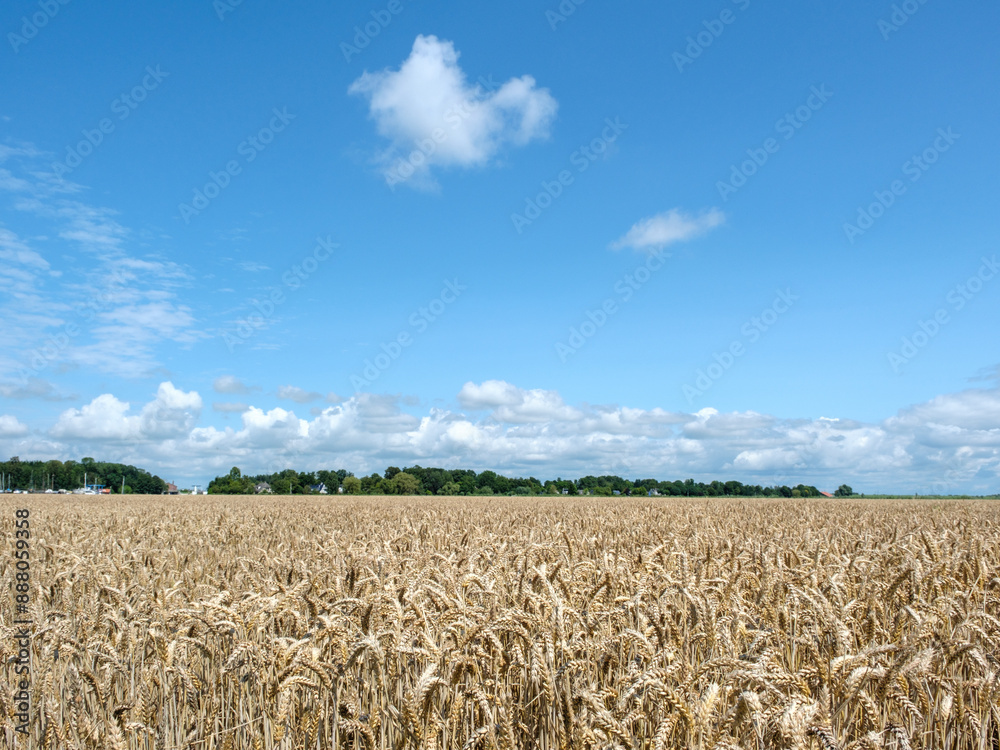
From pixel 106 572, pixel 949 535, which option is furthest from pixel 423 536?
pixel 949 535

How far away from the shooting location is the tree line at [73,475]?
11656 centimetres

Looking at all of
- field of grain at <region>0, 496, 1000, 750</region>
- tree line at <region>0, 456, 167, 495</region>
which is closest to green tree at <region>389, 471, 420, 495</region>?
tree line at <region>0, 456, 167, 495</region>

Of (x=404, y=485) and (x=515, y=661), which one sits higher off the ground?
(x=515, y=661)

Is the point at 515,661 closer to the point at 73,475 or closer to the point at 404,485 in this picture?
the point at 404,485

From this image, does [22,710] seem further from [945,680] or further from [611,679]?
[945,680]

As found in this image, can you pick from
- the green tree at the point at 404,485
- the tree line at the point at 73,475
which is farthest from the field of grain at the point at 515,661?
the tree line at the point at 73,475

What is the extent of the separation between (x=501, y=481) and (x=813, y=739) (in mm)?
106222

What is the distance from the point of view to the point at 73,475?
121 m

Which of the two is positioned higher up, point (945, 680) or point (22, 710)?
point (945, 680)

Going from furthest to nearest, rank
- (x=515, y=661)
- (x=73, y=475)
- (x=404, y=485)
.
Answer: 1. (x=73, y=475)
2. (x=404, y=485)
3. (x=515, y=661)

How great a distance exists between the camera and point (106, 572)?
5.90m

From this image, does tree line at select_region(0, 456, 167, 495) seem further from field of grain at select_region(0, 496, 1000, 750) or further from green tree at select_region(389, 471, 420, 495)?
field of grain at select_region(0, 496, 1000, 750)

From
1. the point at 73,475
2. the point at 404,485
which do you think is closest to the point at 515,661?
the point at 404,485

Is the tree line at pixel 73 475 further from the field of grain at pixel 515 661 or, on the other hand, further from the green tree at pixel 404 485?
the field of grain at pixel 515 661
